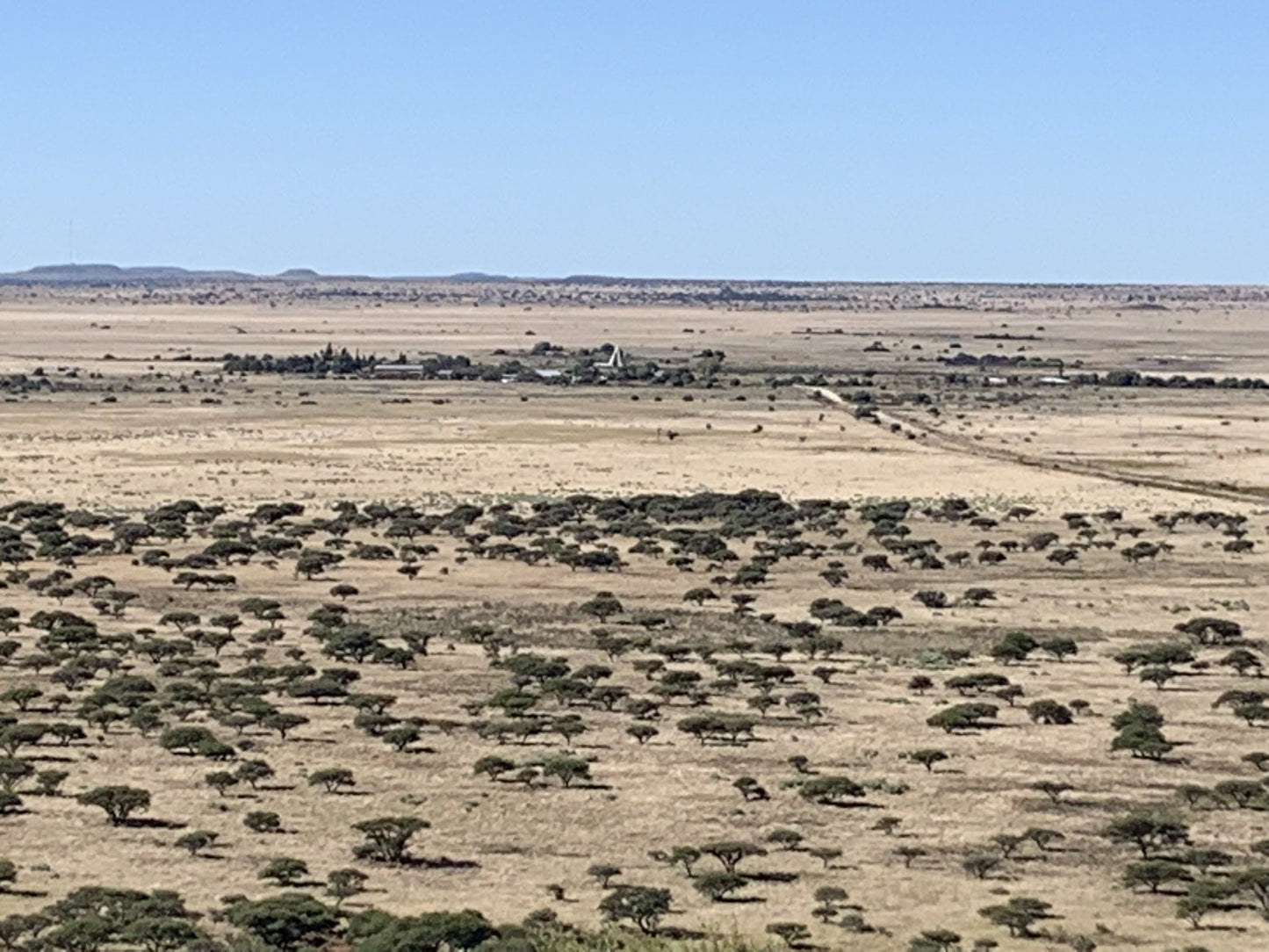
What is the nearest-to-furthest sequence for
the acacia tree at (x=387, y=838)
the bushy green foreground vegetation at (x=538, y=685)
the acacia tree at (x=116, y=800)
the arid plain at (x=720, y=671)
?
1. the bushy green foreground vegetation at (x=538, y=685)
2. the arid plain at (x=720, y=671)
3. the acacia tree at (x=387, y=838)
4. the acacia tree at (x=116, y=800)

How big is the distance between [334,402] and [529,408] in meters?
13.0

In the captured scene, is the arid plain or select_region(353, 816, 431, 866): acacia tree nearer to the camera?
the arid plain

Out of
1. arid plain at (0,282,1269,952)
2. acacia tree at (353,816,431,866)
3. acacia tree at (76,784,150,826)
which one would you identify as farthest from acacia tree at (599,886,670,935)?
acacia tree at (76,784,150,826)

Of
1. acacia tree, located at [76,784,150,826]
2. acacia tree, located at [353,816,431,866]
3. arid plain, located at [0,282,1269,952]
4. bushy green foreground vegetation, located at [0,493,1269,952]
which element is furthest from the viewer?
acacia tree, located at [76,784,150,826]

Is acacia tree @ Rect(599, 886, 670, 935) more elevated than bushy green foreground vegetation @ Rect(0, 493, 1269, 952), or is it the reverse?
acacia tree @ Rect(599, 886, 670, 935)

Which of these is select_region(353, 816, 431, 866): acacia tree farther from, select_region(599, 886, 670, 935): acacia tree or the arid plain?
select_region(599, 886, 670, 935): acacia tree

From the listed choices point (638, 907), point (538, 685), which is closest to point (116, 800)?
point (638, 907)

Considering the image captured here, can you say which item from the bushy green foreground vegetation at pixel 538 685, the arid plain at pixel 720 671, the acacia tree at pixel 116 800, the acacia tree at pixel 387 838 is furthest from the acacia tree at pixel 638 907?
the acacia tree at pixel 116 800

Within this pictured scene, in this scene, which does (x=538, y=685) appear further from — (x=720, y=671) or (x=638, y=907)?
(x=638, y=907)

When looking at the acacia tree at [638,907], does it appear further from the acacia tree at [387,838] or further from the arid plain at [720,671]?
the acacia tree at [387,838]

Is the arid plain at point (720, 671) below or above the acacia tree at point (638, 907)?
below

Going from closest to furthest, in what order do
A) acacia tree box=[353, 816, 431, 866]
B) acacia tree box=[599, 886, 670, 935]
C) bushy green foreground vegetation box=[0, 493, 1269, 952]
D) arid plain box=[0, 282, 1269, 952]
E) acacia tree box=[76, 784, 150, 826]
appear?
acacia tree box=[599, 886, 670, 935] → bushy green foreground vegetation box=[0, 493, 1269, 952] → arid plain box=[0, 282, 1269, 952] → acacia tree box=[353, 816, 431, 866] → acacia tree box=[76, 784, 150, 826]

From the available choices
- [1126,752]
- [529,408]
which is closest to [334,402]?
[529,408]

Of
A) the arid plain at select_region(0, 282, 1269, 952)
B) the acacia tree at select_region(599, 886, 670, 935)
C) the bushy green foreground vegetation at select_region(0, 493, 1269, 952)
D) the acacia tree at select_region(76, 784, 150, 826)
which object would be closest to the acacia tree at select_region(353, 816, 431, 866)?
the bushy green foreground vegetation at select_region(0, 493, 1269, 952)
